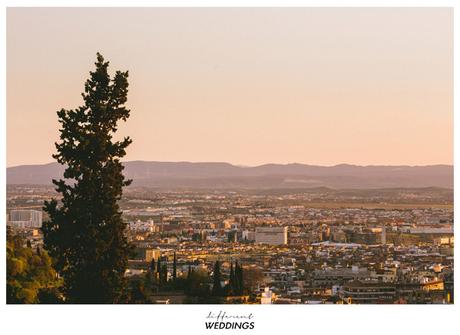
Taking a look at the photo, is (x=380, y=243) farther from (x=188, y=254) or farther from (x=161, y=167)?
(x=161, y=167)

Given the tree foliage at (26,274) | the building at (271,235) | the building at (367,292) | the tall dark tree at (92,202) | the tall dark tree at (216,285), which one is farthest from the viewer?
the building at (271,235)

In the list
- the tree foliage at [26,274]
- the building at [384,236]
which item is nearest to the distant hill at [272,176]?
the tree foliage at [26,274]

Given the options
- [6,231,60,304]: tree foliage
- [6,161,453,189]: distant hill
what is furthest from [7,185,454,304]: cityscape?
[6,231,60,304]: tree foliage

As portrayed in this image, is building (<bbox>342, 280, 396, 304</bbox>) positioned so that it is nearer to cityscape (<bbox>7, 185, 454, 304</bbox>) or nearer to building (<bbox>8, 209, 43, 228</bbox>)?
cityscape (<bbox>7, 185, 454, 304</bbox>)

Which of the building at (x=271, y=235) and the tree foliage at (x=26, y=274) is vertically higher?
the building at (x=271, y=235)

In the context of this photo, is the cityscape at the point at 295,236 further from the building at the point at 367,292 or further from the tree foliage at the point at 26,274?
the tree foliage at the point at 26,274
